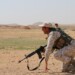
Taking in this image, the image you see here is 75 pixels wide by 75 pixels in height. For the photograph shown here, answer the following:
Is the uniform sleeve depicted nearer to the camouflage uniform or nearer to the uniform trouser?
the camouflage uniform

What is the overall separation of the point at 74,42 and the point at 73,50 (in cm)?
25

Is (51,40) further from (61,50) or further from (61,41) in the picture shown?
(61,50)

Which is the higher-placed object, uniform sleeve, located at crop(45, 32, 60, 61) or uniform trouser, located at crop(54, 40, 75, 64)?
uniform sleeve, located at crop(45, 32, 60, 61)

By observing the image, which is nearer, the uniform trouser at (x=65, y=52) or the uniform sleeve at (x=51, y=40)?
the uniform sleeve at (x=51, y=40)

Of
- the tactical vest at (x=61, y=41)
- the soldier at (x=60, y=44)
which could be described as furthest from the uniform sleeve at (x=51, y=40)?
the tactical vest at (x=61, y=41)

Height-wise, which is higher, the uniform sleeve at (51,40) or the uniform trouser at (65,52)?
the uniform sleeve at (51,40)

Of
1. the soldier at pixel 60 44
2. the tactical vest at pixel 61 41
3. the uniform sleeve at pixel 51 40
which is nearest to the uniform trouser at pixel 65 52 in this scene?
the soldier at pixel 60 44

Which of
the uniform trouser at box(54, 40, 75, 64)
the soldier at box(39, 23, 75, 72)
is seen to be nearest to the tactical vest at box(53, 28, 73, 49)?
the soldier at box(39, 23, 75, 72)

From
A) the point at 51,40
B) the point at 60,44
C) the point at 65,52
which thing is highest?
the point at 51,40

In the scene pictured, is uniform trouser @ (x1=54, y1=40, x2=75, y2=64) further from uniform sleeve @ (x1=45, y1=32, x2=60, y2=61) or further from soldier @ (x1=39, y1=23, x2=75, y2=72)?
uniform sleeve @ (x1=45, y1=32, x2=60, y2=61)

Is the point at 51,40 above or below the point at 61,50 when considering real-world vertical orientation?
above

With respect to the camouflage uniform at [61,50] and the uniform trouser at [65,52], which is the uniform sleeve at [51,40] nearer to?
the camouflage uniform at [61,50]

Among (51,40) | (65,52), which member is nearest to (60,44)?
(65,52)

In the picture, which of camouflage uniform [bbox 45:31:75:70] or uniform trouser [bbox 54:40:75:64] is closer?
camouflage uniform [bbox 45:31:75:70]
